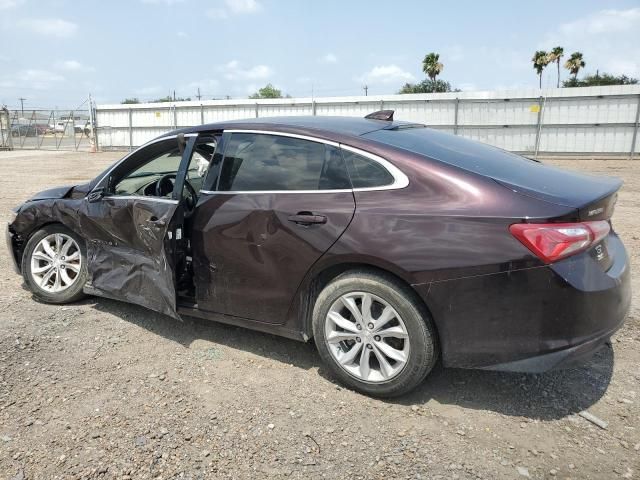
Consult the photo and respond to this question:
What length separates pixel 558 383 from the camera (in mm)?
3260

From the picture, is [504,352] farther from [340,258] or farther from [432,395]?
[340,258]

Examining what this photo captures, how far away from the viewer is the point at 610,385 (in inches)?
127

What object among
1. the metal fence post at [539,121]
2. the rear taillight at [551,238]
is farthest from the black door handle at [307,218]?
the metal fence post at [539,121]

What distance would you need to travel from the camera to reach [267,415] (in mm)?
2980

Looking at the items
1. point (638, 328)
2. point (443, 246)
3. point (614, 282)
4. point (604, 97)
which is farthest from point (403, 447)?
point (604, 97)

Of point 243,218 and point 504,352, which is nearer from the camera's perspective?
point 504,352

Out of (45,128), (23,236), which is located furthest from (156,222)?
(45,128)

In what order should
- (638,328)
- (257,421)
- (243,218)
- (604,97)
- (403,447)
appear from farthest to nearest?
(604,97) < (638,328) < (243,218) < (257,421) < (403,447)

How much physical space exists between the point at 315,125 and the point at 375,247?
1.06 metres

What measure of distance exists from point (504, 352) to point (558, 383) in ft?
2.61

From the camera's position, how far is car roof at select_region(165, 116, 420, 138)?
3391mm

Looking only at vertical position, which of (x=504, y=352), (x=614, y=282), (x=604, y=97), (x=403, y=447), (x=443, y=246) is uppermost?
(x=604, y=97)

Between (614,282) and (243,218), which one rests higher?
(243,218)

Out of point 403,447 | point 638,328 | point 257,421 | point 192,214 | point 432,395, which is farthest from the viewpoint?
point 638,328
